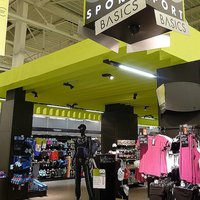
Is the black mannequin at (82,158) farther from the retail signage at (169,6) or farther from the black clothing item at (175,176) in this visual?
the retail signage at (169,6)

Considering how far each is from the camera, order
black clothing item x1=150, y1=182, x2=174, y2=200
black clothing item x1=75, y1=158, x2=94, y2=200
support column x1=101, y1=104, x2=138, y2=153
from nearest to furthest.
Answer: black clothing item x1=150, y1=182, x2=174, y2=200
black clothing item x1=75, y1=158, x2=94, y2=200
support column x1=101, y1=104, x2=138, y2=153

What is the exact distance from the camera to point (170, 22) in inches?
84.4

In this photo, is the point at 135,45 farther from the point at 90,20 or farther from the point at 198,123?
the point at 198,123

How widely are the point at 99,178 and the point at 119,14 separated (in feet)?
15.3

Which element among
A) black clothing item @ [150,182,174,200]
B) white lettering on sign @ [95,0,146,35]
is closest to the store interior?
black clothing item @ [150,182,174,200]

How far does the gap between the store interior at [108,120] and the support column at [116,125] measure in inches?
1.5

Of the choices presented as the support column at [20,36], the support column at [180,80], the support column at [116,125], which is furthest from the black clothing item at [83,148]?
the support column at [20,36]

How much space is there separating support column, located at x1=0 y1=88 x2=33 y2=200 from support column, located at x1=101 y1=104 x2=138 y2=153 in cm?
348

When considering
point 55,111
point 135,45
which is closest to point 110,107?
point 55,111

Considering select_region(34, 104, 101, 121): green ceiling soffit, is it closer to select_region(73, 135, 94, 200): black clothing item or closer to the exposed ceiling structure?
the exposed ceiling structure

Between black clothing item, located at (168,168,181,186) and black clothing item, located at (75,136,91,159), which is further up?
black clothing item, located at (75,136,91,159)

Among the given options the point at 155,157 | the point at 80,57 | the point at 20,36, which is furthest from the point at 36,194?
the point at 155,157

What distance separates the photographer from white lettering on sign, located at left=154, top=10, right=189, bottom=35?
202cm

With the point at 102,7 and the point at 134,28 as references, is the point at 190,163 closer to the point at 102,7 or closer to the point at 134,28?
the point at 134,28
